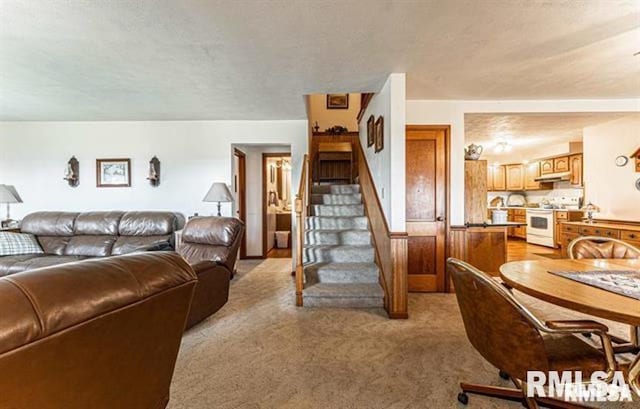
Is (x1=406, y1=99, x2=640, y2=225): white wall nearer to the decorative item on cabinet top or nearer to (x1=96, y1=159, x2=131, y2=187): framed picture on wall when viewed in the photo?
the decorative item on cabinet top

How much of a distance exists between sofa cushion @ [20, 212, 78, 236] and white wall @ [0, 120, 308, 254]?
73 centimetres

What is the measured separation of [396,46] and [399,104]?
0.64 meters

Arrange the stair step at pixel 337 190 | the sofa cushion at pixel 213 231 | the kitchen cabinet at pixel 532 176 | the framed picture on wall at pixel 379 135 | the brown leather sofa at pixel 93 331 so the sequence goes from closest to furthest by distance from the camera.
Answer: the brown leather sofa at pixel 93 331
the sofa cushion at pixel 213 231
the framed picture on wall at pixel 379 135
the stair step at pixel 337 190
the kitchen cabinet at pixel 532 176

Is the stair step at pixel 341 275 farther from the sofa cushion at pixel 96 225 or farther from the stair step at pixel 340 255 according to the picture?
the sofa cushion at pixel 96 225

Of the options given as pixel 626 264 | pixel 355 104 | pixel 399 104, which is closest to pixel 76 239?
pixel 399 104

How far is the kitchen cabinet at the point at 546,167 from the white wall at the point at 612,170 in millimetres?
2134

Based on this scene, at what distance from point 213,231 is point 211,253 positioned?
0.84 ft

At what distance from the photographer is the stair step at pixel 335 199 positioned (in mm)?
4863

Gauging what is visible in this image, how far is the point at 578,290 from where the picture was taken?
146 centimetres

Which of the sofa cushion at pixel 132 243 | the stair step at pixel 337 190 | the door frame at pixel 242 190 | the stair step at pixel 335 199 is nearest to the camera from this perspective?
the sofa cushion at pixel 132 243

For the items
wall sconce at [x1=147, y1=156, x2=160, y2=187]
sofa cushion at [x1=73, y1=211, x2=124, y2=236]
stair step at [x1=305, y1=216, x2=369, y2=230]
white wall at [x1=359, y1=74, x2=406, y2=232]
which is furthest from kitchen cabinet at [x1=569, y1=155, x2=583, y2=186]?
sofa cushion at [x1=73, y1=211, x2=124, y2=236]

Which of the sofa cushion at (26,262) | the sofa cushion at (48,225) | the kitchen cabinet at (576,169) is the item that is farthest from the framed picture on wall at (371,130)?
the kitchen cabinet at (576,169)

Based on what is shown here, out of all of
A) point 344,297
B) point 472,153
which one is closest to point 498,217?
point 472,153

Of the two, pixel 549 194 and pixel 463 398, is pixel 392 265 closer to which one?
pixel 463 398
